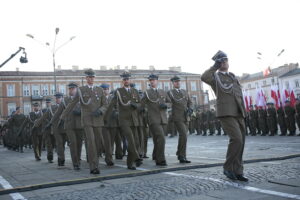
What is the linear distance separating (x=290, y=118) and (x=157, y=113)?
477 inches

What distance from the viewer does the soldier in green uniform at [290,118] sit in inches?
711

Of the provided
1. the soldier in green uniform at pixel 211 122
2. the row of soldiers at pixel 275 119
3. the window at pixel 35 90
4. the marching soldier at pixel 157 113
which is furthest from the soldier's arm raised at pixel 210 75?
the window at pixel 35 90

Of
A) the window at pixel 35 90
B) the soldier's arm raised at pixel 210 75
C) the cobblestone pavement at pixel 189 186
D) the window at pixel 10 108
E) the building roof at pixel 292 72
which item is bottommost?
the cobblestone pavement at pixel 189 186

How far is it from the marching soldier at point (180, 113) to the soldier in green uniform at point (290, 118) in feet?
35.7

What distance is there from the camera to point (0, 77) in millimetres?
67125

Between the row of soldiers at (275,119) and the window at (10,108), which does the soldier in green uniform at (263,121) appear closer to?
the row of soldiers at (275,119)

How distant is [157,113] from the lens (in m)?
8.73

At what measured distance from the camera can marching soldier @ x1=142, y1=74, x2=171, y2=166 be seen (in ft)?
27.5

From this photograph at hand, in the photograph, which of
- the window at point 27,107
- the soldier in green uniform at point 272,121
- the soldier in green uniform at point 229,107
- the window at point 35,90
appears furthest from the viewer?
the window at point 27,107

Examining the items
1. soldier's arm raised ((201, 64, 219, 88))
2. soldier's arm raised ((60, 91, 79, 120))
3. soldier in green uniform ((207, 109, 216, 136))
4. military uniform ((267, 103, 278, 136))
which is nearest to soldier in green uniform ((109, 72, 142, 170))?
soldier's arm raised ((60, 91, 79, 120))

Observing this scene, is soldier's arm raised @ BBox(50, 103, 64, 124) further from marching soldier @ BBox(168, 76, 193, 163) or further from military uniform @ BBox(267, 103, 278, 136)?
military uniform @ BBox(267, 103, 278, 136)

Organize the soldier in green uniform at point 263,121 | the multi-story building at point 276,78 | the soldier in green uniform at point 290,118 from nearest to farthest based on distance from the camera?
the soldier in green uniform at point 290,118 → the soldier in green uniform at point 263,121 → the multi-story building at point 276,78

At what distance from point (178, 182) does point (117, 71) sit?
7313 cm

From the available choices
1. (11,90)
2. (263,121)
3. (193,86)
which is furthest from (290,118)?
(193,86)
